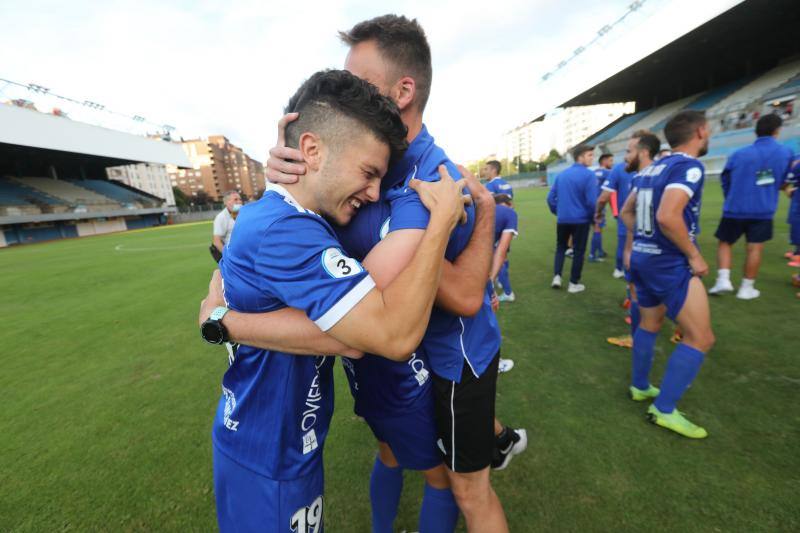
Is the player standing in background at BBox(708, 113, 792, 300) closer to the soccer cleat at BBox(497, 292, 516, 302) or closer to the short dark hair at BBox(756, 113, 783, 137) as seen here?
the short dark hair at BBox(756, 113, 783, 137)

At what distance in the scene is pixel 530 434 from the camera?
113 inches

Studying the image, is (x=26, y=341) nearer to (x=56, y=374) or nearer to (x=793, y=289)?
(x=56, y=374)

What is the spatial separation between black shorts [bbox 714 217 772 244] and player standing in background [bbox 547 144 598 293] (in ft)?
6.14

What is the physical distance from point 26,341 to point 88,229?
41117mm

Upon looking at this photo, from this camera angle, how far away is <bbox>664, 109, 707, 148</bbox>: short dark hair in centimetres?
285

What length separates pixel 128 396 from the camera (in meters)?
3.93

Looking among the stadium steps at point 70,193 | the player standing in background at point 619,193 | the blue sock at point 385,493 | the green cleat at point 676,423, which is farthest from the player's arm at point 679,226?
the stadium steps at point 70,193

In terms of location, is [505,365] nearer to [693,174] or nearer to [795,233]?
[693,174]

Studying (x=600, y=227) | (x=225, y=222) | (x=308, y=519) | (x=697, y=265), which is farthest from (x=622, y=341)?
(x=225, y=222)

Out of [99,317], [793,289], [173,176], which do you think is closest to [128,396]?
[99,317]

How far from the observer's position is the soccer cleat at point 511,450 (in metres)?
2.43

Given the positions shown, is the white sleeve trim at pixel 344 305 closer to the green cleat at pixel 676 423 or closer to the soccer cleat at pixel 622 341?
the green cleat at pixel 676 423

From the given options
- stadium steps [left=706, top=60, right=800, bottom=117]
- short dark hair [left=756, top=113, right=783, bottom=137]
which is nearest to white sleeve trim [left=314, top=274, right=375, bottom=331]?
short dark hair [left=756, top=113, right=783, bottom=137]

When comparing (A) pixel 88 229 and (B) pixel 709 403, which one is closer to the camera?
(B) pixel 709 403
